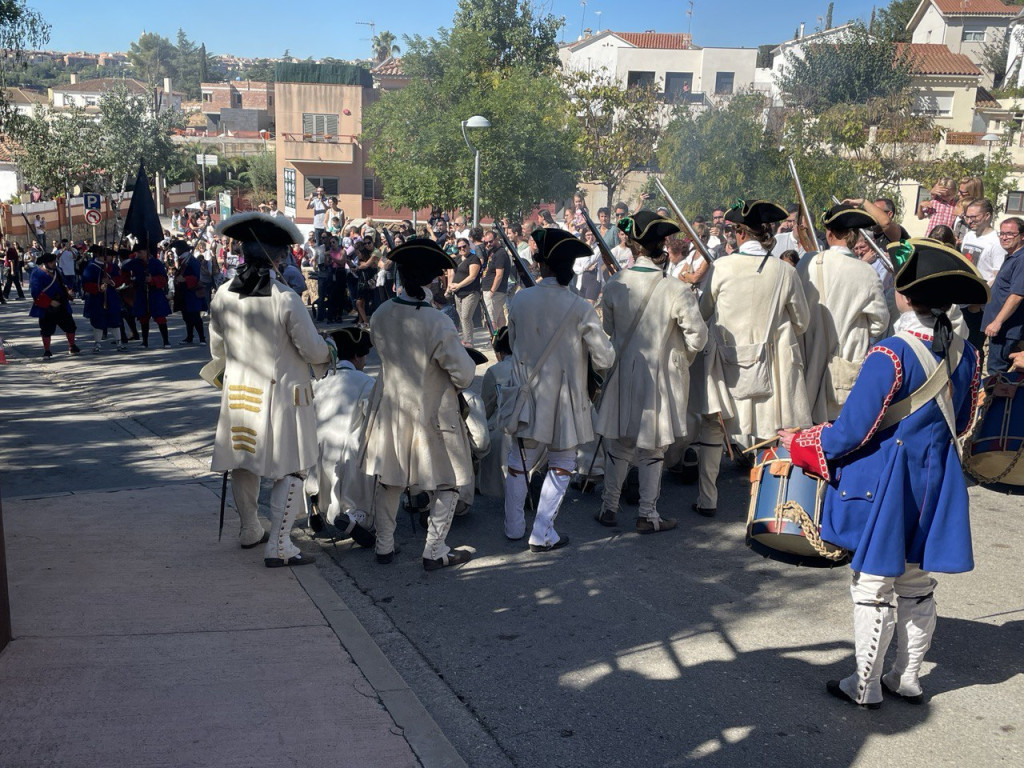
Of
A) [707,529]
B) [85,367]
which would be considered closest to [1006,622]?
[707,529]

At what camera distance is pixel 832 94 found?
4544 centimetres

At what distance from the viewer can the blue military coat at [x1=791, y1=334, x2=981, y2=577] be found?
12.6ft

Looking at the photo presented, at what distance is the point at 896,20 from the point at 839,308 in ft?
228

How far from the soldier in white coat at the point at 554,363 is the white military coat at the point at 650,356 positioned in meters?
0.29

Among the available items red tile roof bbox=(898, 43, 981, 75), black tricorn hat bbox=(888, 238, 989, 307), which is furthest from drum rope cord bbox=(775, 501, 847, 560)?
red tile roof bbox=(898, 43, 981, 75)

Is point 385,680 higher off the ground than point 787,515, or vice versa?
point 787,515

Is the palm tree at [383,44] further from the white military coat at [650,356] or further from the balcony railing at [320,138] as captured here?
the white military coat at [650,356]

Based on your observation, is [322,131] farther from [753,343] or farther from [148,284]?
[753,343]

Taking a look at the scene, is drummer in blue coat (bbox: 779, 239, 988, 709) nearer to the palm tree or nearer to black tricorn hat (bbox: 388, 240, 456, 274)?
black tricorn hat (bbox: 388, 240, 456, 274)

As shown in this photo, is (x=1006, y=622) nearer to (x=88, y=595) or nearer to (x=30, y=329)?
(x=88, y=595)

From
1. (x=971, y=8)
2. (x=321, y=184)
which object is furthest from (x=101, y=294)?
(x=971, y=8)

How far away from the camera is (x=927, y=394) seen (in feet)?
12.6

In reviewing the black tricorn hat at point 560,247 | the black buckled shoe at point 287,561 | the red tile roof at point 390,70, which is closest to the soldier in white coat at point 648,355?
the black tricorn hat at point 560,247

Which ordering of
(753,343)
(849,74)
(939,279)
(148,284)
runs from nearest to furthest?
(939,279), (753,343), (148,284), (849,74)
